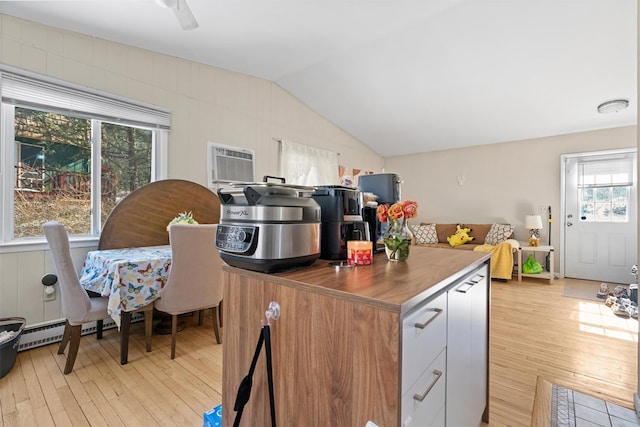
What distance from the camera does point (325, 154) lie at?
5070 millimetres

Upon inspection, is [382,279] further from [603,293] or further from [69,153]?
[603,293]

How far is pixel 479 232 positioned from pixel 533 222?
0.81 metres

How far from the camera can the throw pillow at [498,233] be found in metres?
4.86

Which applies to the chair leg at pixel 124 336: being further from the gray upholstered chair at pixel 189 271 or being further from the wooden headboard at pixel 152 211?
the wooden headboard at pixel 152 211

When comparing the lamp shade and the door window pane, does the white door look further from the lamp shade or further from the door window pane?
the lamp shade

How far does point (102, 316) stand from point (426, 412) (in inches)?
87.1

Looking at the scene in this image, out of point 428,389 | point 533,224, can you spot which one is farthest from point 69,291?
point 533,224

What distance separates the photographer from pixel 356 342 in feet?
2.37

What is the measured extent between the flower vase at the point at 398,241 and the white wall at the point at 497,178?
197 inches

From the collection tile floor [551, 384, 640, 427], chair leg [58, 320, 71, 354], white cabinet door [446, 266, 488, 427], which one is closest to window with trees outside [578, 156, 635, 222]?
tile floor [551, 384, 640, 427]

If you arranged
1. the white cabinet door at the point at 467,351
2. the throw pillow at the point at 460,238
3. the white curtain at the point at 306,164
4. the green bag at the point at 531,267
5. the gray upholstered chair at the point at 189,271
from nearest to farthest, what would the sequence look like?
the white cabinet door at the point at 467,351
the gray upholstered chair at the point at 189,271
the white curtain at the point at 306,164
the green bag at the point at 531,267
the throw pillow at the point at 460,238

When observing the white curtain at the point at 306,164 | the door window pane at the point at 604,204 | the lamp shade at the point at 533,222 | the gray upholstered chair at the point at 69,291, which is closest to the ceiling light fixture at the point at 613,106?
the door window pane at the point at 604,204

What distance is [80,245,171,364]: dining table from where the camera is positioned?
2.01m

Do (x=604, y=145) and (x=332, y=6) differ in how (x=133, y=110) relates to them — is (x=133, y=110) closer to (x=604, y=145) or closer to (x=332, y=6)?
(x=332, y=6)
